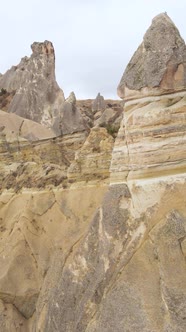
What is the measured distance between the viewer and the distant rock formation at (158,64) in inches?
270

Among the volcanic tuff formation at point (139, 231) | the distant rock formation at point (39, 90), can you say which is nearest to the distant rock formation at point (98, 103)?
the distant rock formation at point (39, 90)

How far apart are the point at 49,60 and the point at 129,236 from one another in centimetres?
2619

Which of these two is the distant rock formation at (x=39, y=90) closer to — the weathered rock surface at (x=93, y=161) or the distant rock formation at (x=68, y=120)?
the distant rock formation at (x=68, y=120)

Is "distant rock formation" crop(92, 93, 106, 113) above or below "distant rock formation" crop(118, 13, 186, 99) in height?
below

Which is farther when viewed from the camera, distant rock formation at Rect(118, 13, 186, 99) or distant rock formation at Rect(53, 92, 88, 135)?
distant rock formation at Rect(53, 92, 88, 135)

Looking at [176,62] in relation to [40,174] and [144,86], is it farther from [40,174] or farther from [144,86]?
[40,174]

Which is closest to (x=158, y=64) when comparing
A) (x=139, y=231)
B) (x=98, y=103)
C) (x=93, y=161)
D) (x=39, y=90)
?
(x=139, y=231)

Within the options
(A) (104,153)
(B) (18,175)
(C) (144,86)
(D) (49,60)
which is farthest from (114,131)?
(D) (49,60)

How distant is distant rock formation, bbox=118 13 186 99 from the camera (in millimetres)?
6859

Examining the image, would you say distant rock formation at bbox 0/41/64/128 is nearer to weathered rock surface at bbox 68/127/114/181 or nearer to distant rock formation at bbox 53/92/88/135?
distant rock formation at bbox 53/92/88/135

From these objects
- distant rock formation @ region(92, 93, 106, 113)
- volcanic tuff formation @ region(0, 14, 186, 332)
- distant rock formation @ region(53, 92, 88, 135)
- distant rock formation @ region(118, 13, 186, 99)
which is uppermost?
distant rock formation @ region(118, 13, 186, 99)

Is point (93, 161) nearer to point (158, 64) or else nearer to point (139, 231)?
point (158, 64)

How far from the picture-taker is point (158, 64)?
22.9ft

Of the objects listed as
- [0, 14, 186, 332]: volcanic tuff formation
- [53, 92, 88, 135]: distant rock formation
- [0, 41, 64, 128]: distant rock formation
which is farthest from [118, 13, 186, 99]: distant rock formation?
[0, 41, 64, 128]: distant rock formation
